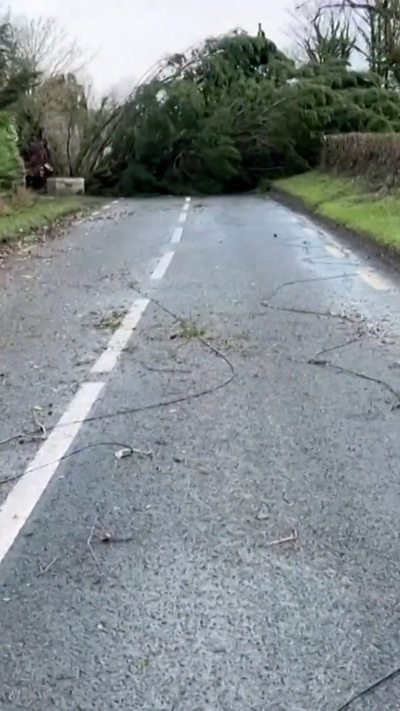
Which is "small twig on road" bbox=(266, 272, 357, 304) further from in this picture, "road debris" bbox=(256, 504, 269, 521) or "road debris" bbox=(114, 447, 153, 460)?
"road debris" bbox=(256, 504, 269, 521)

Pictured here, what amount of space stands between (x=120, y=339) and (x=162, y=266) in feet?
15.6

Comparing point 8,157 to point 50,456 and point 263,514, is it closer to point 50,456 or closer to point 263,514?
point 50,456

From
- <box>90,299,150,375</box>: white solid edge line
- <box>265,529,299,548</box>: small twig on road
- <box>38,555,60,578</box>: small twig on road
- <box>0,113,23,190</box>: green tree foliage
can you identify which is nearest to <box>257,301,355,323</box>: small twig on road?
<box>90,299,150,375</box>: white solid edge line

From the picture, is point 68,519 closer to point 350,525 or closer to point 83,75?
point 350,525

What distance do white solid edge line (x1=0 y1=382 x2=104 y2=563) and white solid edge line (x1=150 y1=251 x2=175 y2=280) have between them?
5464 millimetres

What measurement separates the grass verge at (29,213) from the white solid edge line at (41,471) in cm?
1075

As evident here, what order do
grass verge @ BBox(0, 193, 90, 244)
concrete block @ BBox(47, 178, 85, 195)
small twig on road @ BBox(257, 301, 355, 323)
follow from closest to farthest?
1. small twig on road @ BBox(257, 301, 355, 323)
2. grass verge @ BBox(0, 193, 90, 244)
3. concrete block @ BBox(47, 178, 85, 195)

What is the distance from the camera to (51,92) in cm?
3391

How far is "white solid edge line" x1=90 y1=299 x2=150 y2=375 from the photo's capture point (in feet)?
21.2

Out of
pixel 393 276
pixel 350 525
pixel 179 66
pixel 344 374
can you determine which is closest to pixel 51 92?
pixel 179 66

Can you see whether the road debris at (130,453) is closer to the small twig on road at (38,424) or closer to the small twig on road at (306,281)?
the small twig on road at (38,424)

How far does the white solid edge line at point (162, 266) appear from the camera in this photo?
11.1 meters

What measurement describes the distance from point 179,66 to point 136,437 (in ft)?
105

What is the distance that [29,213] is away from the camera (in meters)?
21.0
